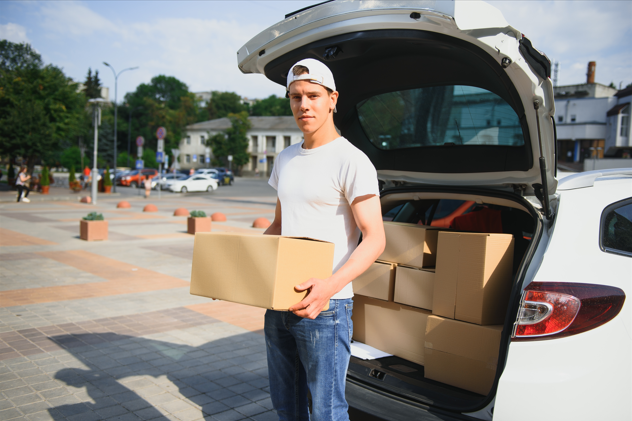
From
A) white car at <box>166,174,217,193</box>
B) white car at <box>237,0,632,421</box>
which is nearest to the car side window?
white car at <box>237,0,632,421</box>

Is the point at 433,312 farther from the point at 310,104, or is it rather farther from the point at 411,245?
the point at 310,104

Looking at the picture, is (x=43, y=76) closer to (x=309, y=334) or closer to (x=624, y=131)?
(x=309, y=334)

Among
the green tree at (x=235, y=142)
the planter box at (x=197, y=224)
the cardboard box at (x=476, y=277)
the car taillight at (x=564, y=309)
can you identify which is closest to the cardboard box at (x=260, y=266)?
the car taillight at (x=564, y=309)

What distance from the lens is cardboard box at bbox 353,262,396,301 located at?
10.2ft

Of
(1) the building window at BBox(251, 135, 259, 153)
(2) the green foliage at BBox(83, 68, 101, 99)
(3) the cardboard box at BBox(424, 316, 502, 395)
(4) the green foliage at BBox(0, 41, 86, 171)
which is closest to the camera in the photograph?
(3) the cardboard box at BBox(424, 316, 502, 395)

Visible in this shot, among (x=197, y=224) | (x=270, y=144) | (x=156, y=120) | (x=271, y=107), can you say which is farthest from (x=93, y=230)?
(x=271, y=107)

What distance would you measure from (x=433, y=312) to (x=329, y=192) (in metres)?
1.25

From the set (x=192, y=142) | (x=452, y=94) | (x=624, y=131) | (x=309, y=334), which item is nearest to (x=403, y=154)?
(x=452, y=94)

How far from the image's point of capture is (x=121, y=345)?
4.57 metres

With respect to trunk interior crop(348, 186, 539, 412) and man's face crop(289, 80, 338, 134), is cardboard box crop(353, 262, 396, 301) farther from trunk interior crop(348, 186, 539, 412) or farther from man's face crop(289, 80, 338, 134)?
man's face crop(289, 80, 338, 134)

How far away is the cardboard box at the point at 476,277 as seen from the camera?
2.56m

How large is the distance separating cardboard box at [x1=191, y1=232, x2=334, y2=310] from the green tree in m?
69.7

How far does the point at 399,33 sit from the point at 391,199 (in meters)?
1.73

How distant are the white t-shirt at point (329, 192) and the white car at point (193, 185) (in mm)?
33543
